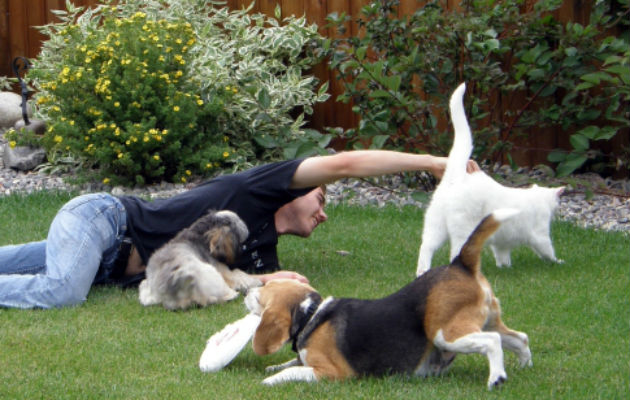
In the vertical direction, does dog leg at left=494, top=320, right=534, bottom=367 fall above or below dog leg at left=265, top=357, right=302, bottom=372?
above

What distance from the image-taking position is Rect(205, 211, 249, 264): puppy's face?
5816mm

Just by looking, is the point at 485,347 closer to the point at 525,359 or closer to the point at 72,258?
the point at 525,359

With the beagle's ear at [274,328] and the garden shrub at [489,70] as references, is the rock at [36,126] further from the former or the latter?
the beagle's ear at [274,328]

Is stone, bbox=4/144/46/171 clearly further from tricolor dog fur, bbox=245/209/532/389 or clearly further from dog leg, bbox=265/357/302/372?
tricolor dog fur, bbox=245/209/532/389

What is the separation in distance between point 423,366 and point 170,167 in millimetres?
6472

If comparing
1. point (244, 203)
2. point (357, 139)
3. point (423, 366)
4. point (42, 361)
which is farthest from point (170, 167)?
point (423, 366)

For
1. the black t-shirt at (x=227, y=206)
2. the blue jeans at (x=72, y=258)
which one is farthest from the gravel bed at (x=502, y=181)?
the blue jeans at (x=72, y=258)

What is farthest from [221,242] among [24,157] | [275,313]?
[24,157]

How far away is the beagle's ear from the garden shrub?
4451 millimetres

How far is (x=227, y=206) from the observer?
20.3 feet

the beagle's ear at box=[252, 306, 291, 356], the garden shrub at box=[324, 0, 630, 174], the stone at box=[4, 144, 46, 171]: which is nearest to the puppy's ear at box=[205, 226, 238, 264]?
the beagle's ear at box=[252, 306, 291, 356]

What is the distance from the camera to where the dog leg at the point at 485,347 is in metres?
3.90

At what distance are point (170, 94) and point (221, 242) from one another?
432cm

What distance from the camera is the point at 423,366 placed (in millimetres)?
4160
